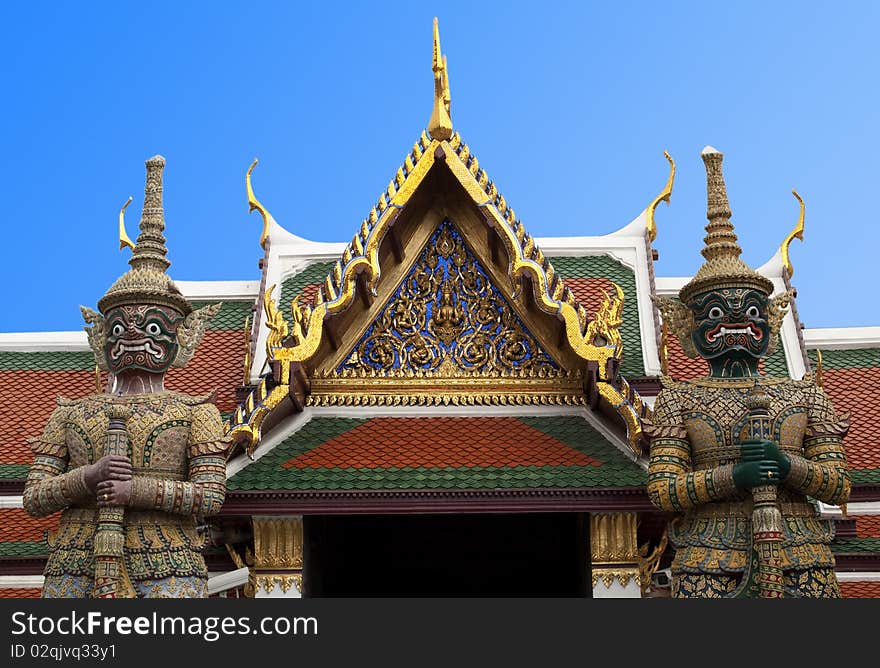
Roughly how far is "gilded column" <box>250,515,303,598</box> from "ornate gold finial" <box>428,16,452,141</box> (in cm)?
307

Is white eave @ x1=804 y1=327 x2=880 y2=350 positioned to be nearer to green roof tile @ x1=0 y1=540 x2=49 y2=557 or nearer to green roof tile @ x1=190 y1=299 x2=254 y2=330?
green roof tile @ x1=190 y1=299 x2=254 y2=330

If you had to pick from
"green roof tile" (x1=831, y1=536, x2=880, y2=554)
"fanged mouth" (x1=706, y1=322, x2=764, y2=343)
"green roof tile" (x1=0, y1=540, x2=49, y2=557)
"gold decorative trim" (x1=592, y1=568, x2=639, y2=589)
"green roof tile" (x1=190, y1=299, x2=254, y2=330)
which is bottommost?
"gold decorative trim" (x1=592, y1=568, x2=639, y2=589)

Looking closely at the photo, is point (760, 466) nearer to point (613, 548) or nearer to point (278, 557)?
point (613, 548)

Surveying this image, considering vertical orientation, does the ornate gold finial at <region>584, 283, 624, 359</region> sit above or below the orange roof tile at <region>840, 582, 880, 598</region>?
above

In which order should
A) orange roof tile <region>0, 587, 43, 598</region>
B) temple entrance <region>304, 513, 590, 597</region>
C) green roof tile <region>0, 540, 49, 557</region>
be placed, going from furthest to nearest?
temple entrance <region>304, 513, 590, 597</region>, green roof tile <region>0, 540, 49, 557</region>, orange roof tile <region>0, 587, 43, 598</region>

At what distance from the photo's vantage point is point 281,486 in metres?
8.41

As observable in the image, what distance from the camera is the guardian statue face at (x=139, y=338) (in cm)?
797

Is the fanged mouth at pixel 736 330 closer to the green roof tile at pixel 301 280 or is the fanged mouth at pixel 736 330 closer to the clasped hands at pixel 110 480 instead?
the clasped hands at pixel 110 480

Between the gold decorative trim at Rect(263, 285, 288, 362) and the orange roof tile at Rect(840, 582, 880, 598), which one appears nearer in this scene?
the gold decorative trim at Rect(263, 285, 288, 362)

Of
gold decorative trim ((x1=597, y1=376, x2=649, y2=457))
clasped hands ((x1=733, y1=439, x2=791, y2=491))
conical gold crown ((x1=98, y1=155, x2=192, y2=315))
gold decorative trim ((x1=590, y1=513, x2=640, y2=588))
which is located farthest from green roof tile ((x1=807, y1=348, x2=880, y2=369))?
conical gold crown ((x1=98, y1=155, x2=192, y2=315))

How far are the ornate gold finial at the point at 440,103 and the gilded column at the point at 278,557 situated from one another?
3067mm

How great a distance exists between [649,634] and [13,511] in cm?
606

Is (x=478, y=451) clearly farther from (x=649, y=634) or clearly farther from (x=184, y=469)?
(x=649, y=634)

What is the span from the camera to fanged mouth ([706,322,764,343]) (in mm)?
7977
